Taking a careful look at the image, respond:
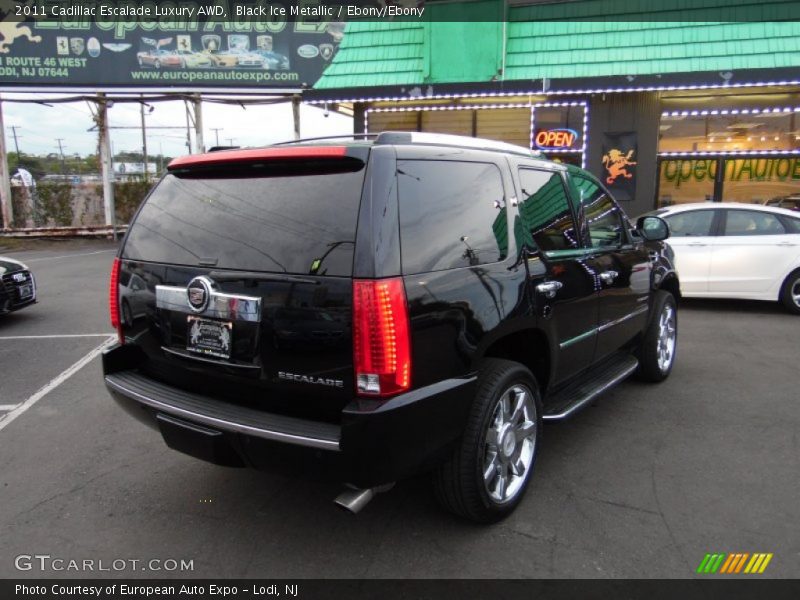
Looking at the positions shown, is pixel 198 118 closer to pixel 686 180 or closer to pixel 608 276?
pixel 686 180

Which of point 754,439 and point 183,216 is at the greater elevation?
point 183,216

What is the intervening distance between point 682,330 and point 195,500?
5.98 metres

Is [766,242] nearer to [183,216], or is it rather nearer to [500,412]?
[500,412]

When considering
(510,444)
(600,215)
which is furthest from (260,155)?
(600,215)

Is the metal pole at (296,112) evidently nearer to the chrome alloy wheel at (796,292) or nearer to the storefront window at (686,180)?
the storefront window at (686,180)

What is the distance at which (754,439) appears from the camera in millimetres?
3982

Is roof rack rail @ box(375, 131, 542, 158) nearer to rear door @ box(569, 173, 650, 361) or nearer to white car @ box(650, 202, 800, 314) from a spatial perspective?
rear door @ box(569, 173, 650, 361)

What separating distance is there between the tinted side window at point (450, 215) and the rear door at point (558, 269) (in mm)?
222

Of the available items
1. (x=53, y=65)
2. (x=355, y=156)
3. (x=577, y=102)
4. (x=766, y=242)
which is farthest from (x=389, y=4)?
(x=355, y=156)

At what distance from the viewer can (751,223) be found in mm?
8055

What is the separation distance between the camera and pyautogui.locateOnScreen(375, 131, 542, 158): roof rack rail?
8.92 feet

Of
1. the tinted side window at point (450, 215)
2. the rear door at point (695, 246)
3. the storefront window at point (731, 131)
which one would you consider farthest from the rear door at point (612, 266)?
the storefront window at point (731, 131)

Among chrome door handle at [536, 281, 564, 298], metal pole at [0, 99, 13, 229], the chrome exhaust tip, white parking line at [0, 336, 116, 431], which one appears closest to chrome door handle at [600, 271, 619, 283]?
chrome door handle at [536, 281, 564, 298]

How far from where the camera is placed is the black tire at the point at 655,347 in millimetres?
4965
